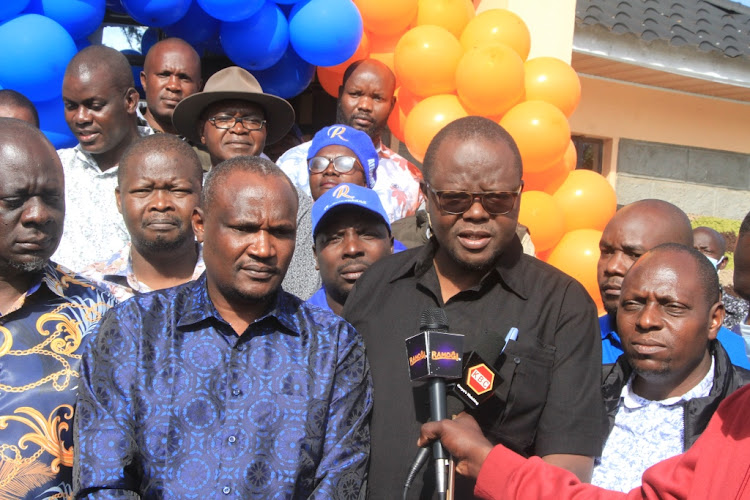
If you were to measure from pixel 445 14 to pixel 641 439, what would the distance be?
12.9 ft

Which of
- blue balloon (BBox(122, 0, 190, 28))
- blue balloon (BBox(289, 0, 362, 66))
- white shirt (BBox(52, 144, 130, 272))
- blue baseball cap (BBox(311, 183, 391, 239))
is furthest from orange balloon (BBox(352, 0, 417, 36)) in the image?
blue baseball cap (BBox(311, 183, 391, 239))

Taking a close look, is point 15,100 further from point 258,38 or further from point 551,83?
point 551,83

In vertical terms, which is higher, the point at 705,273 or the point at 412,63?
the point at 412,63

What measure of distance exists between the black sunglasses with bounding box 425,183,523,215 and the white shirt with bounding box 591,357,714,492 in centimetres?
90

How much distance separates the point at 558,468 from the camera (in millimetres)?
2197

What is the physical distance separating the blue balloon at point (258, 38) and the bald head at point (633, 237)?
2.71 metres

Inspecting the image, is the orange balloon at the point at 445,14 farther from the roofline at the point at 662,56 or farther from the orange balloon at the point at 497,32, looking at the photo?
the roofline at the point at 662,56

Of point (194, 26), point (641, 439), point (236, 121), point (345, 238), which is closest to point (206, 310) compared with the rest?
point (345, 238)

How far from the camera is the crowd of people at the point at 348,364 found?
226 centimetres

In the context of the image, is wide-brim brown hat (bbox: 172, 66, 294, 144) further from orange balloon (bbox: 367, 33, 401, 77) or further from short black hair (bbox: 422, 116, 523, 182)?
short black hair (bbox: 422, 116, 523, 182)

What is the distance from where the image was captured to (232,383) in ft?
7.80

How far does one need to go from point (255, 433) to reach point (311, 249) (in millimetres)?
1929

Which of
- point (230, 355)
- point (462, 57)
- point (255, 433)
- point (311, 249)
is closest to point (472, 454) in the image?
point (255, 433)

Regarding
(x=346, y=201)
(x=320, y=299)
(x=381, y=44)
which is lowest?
(x=320, y=299)
